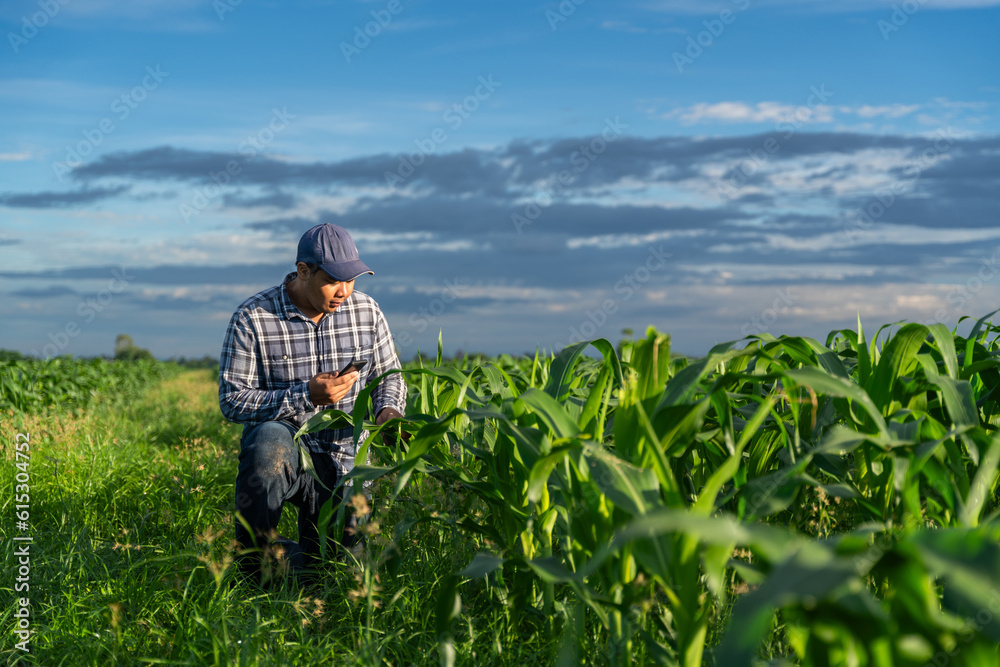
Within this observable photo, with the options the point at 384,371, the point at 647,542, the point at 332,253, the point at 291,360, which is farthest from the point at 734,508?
the point at 291,360

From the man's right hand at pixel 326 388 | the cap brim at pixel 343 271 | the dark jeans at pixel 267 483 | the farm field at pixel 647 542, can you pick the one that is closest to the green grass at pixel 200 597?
the farm field at pixel 647 542

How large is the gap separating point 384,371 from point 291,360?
54cm

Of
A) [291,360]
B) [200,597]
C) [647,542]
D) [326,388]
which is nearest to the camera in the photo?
[647,542]

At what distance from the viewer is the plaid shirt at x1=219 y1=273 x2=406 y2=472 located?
11.2 feet

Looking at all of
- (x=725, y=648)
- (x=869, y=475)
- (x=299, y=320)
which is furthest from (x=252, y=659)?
(x=869, y=475)

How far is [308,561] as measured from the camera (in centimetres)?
352

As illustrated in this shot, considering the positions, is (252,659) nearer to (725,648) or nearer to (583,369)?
(725,648)

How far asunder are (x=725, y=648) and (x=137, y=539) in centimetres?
359

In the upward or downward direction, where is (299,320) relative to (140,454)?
upward

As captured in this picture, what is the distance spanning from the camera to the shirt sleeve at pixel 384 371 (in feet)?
11.8

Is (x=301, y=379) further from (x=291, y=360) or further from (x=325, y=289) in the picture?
(x=325, y=289)

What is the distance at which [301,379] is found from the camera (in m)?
3.68

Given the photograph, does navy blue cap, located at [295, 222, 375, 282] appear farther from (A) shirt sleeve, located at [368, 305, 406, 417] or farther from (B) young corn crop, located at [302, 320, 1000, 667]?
(B) young corn crop, located at [302, 320, 1000, 667]

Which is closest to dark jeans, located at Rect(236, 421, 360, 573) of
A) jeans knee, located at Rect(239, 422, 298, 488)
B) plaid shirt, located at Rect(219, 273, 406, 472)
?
jeans knee, located at Rect(239, 422, 298, 488)
